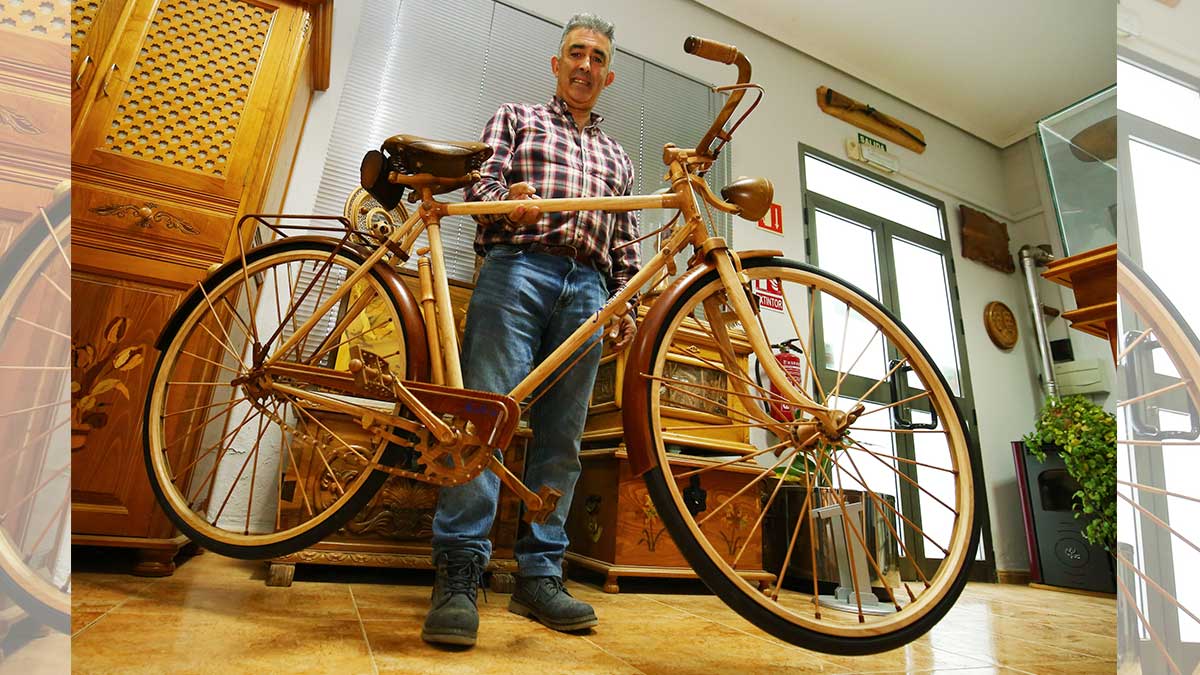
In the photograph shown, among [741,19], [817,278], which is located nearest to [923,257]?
[741,19]

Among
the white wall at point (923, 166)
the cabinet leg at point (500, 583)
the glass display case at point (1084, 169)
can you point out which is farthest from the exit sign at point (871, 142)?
the cabinet leg at point (500, 583)

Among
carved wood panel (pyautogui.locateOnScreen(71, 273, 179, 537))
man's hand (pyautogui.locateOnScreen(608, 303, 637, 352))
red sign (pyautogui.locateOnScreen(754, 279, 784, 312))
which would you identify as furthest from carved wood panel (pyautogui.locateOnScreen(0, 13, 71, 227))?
red sign (pyautogui.locateOnScreen(754, 279, 784, 312))

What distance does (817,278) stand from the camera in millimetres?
1049

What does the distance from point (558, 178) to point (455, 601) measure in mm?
901

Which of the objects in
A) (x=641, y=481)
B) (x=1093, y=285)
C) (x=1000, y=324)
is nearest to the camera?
(x=1093, y=285)

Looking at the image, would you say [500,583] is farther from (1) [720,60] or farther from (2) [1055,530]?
(2) [1055,530]

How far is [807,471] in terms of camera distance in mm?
978

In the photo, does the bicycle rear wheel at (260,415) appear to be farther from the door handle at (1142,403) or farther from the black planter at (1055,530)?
the black planter at (1055,530)

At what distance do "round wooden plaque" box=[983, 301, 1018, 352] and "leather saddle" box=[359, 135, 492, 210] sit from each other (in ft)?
11.9

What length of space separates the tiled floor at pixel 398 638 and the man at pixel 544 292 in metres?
0.12

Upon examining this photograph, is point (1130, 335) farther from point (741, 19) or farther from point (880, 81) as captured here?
point (880, 81)

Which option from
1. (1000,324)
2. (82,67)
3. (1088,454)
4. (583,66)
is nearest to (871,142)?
(1000,324)

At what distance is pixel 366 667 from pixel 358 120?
6.16 ft

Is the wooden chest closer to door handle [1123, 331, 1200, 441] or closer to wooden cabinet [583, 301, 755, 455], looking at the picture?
wooden cabinet [583, 301, 755, 455]
